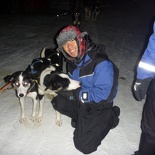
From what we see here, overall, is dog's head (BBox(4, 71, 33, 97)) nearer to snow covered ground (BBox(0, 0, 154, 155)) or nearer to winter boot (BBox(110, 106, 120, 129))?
snow covered ground (BBox(0, 0, 154, 155))

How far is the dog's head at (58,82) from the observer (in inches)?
95.1

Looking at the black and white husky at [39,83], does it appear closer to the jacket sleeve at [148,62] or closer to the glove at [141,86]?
the glove at [141,86]

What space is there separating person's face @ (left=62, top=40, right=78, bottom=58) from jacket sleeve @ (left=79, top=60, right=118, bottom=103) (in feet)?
1.00

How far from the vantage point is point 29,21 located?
8570 mm

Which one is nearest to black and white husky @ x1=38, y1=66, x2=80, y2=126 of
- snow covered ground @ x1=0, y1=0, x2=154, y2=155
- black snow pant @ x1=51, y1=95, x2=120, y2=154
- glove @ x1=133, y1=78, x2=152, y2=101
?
black snow pant @ x1=51, y1=95, x2=120, y2=154

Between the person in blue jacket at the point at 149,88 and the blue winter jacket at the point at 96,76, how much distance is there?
0.37 m

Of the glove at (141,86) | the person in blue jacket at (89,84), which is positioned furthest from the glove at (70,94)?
the glove at (141,86)

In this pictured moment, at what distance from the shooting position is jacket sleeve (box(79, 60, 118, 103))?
7.07 ft

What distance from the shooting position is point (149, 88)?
1767 millimetres

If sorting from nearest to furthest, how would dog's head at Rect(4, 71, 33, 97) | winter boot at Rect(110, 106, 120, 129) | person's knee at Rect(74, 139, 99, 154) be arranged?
person's knee at Rect(74, 139, 99, 154) → dog's head at Rect(4, 71, 33, 97) → winter boot at Rect(110, 106, 120, 129)

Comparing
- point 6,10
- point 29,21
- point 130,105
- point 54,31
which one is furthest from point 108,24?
point 130,105

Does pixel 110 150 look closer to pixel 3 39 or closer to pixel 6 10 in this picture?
pixel 3 39

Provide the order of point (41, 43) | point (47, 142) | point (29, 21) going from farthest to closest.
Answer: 1. point (29, 21)
2. point (41, 43)
3. point (47, 142)

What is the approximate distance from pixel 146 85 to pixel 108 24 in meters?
7.32
